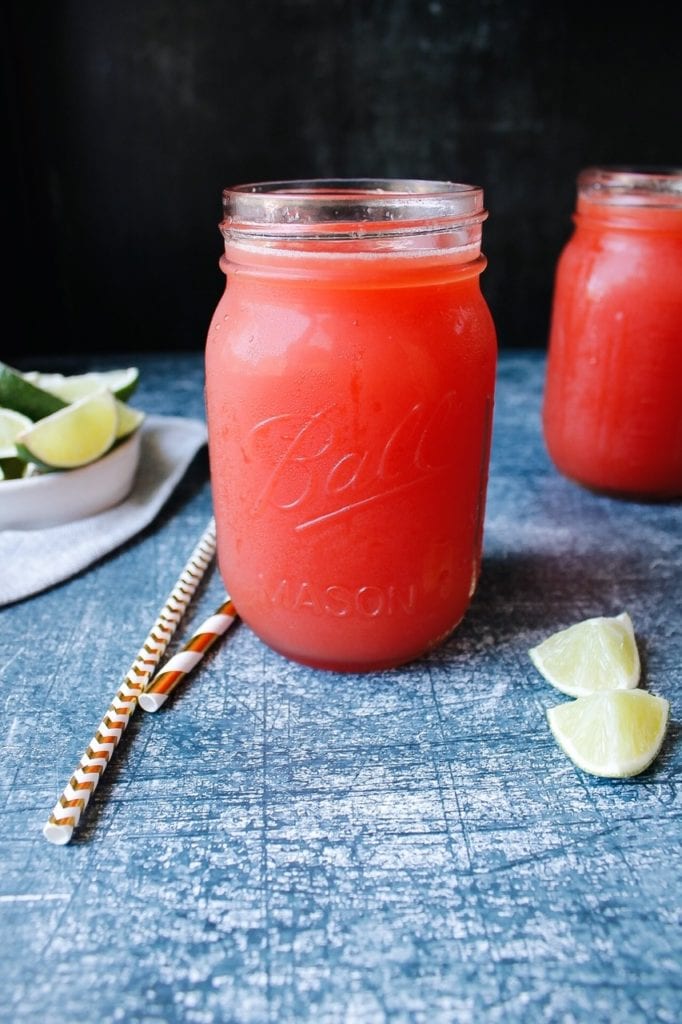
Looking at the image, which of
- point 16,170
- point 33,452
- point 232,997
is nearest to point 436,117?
point 16,170

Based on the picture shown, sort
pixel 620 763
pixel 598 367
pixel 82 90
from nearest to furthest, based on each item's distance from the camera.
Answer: pixel 620 763 → pixel 598 367 → pixel 82 90

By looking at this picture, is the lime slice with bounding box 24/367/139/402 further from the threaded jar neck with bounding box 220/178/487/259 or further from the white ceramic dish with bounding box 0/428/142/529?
the threaded jar neck with bounding box 220/178/487/259

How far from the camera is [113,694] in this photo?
799mm

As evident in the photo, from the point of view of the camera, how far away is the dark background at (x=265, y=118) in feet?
5.44

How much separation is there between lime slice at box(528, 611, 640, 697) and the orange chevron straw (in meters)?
0.37

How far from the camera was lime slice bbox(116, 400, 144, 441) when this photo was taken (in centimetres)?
111

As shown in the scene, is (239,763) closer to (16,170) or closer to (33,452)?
(33,452)

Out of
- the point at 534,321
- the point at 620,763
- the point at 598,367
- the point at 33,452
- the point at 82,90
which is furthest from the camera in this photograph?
the point at 534,321

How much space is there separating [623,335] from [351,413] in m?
0.52

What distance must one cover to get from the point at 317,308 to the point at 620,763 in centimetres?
44

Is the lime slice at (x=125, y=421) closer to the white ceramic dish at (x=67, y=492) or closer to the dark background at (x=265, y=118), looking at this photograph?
the white ceramic dish at (x=67, y=492)

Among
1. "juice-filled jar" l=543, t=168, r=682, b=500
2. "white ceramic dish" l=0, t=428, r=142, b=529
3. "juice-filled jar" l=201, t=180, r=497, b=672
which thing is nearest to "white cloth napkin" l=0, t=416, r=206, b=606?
"white ceramic dish" l=0, t=428, r=142, b=529

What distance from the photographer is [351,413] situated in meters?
0.71

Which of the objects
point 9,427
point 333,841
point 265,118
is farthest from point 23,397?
point 265,118
